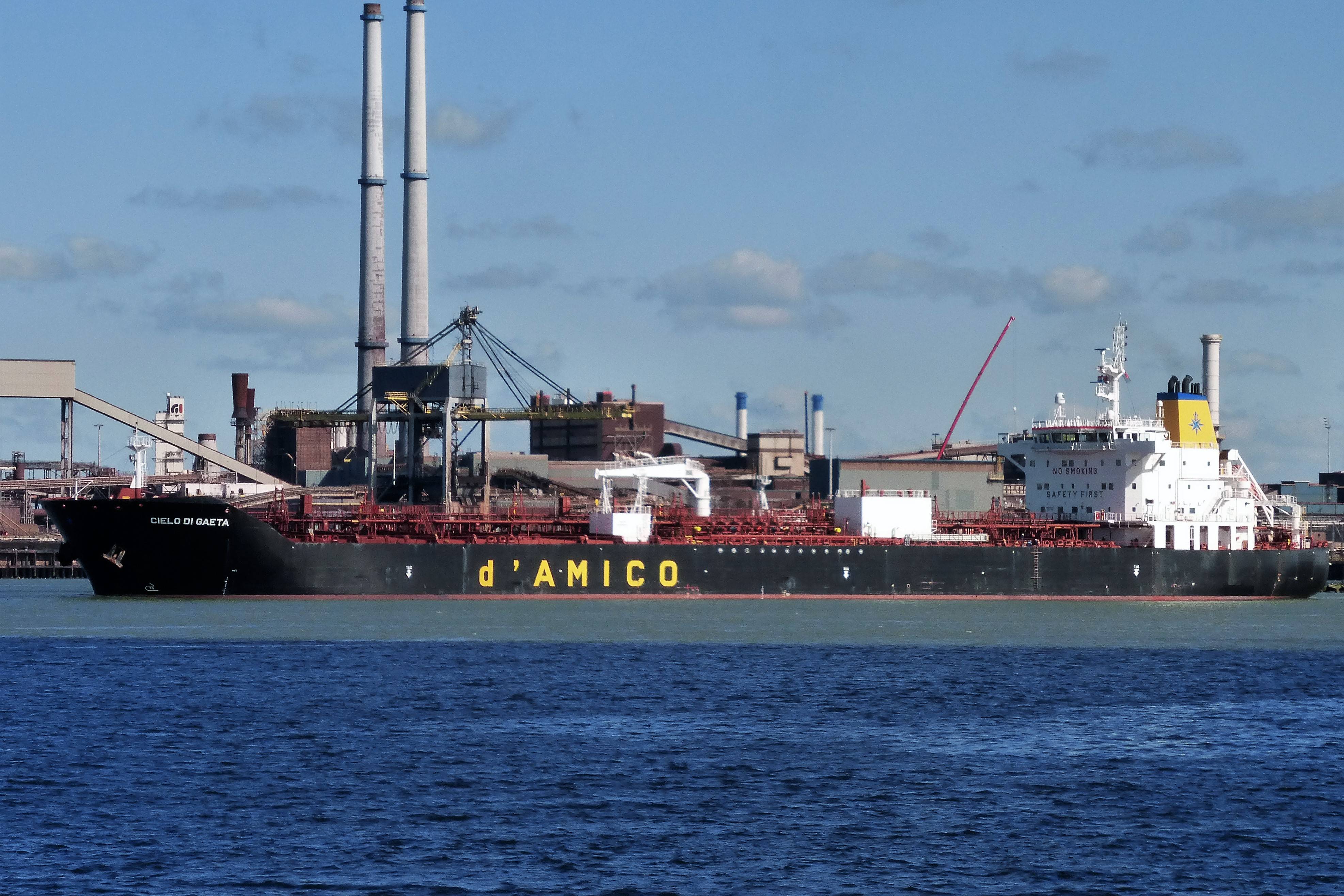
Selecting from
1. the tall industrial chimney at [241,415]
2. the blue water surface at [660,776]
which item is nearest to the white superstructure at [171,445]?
the tall industrial chimney at [241,415]

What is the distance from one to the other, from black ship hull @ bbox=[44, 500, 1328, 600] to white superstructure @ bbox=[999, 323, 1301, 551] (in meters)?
1.41

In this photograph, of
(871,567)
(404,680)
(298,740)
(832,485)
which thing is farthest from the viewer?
(832,485)

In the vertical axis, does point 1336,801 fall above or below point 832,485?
below

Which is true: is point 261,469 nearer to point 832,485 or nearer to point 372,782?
point 832,485

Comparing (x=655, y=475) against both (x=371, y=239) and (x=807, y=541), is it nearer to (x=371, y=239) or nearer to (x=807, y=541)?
→ (x=807, y=541)

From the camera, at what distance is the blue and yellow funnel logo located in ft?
221

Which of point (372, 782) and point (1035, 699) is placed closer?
point (372, 782)

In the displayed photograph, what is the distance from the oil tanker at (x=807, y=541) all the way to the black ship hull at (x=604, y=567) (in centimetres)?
6

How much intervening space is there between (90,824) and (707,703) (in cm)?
1408

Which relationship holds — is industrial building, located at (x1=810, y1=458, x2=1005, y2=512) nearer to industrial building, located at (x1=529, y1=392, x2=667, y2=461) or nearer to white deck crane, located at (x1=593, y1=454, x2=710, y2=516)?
industrial building, located at (x1=529, y1=392, x2=667, y2=461)

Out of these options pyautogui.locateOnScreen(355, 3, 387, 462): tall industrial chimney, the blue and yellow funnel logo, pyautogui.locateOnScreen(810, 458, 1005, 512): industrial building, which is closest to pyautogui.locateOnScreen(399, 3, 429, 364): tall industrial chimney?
pyautogui.locateOnScreen(355, 3, 387, 462): tall industrial chimney

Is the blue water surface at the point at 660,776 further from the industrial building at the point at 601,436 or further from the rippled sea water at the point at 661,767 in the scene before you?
the industrial building at the point at 601,436

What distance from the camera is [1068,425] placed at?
66.9 m

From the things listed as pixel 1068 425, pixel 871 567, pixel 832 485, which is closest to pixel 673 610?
pixel 871 567
